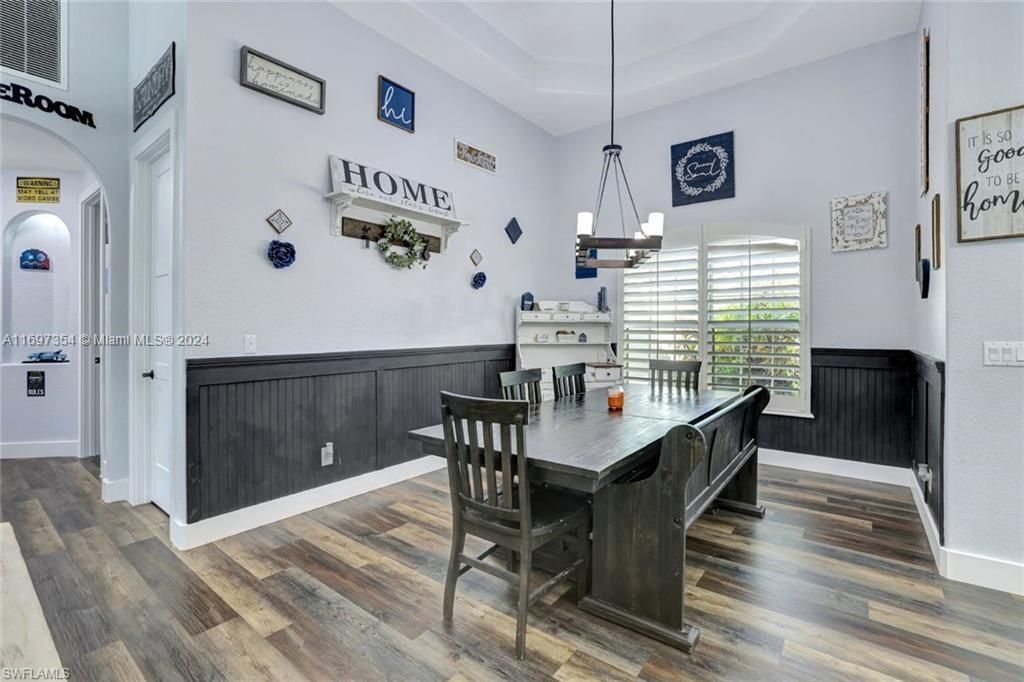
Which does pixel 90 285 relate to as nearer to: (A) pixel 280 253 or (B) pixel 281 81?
(A) pixel 280 253

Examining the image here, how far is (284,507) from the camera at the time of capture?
3.31 meters

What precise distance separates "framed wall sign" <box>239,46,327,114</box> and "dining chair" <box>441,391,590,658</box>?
258cm

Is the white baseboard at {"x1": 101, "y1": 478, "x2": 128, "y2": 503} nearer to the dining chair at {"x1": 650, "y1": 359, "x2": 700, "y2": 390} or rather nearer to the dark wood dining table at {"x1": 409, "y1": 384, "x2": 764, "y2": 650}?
the dark wood dining table at {"x1": 409, "y1": 384, "x2": 764, "y2": 650}

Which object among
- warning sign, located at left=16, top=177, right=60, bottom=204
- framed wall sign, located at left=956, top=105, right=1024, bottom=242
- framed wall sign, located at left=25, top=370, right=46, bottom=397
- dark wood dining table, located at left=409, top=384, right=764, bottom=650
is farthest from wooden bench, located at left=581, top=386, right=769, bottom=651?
warning sign, located at left=16, top=177, right=60, bottom=204

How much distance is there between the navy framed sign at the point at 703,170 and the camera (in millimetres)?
4750

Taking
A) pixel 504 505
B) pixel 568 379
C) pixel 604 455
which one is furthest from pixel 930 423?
pixel 504 505

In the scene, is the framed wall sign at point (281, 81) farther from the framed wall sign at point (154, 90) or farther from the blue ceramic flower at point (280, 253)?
the blue ceramic flower at point (280, 253)

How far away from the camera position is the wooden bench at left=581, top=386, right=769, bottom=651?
1.98 meters

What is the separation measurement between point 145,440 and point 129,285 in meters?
1.16

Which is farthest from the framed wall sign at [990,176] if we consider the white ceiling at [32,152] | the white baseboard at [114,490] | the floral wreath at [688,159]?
the white ceiling at [32,152]

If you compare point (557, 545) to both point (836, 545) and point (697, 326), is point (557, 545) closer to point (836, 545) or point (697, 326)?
point (836, 545)

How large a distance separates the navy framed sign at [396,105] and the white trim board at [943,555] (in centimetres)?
467

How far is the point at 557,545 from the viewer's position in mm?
2482

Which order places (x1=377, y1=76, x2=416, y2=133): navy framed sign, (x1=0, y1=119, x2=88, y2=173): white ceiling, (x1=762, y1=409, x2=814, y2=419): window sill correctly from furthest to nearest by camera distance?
Answer: (x1=762, y1=409, x2=814, y2=419): window sill
(x1=0, y1=119, x2=88, y2=173): white ceiling
(x1=377, y1=76, x2=416, y2=133): navy framed sign
